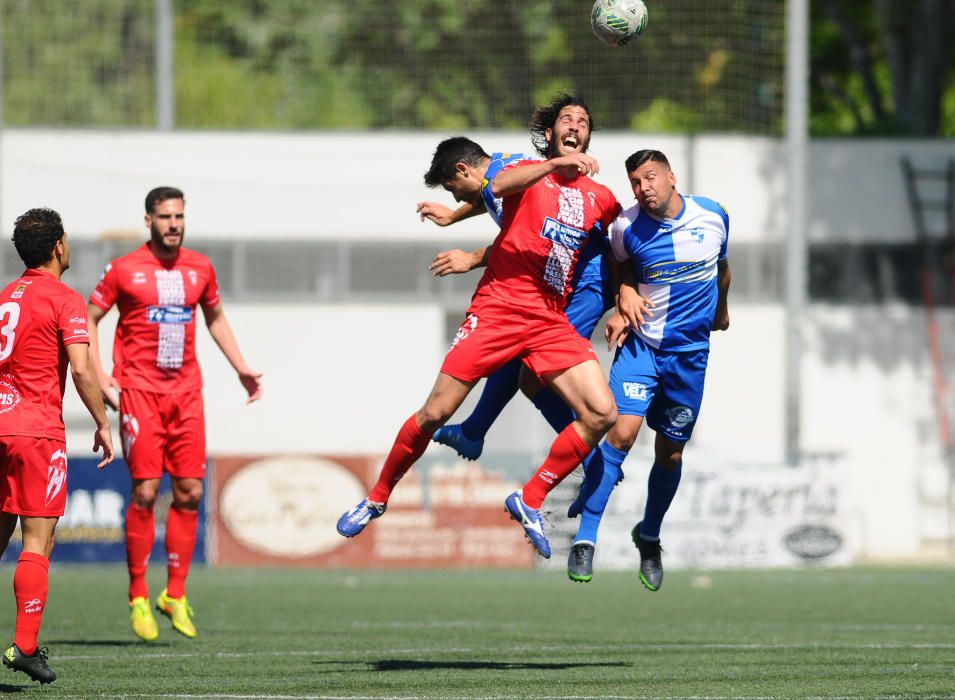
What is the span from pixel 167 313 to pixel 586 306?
3020mm

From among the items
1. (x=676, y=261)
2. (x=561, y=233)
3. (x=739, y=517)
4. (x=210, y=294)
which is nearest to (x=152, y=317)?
(x=210, y=294)

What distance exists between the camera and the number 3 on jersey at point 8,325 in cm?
814

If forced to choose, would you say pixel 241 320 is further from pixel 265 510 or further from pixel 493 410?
pixel 493 410

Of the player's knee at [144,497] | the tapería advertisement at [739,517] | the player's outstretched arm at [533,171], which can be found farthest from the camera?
the tapería advertisement at [739,517]

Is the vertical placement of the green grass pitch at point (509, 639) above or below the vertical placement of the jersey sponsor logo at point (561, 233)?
below

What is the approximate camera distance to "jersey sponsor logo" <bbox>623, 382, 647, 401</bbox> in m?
9.23

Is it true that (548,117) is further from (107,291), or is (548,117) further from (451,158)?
(107,291)

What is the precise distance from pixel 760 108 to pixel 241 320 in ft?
Answer: 26.4

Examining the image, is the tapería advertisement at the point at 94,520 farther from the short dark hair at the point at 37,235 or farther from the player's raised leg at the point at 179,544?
the short dark hair at the point at 37,235

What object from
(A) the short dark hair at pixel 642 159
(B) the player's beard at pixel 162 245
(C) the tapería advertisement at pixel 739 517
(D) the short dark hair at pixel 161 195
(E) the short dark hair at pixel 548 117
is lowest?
(C) the tapería advertisement at pixel 739 517

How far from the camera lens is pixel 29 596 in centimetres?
809

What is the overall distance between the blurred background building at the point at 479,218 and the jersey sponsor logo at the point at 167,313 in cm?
1173

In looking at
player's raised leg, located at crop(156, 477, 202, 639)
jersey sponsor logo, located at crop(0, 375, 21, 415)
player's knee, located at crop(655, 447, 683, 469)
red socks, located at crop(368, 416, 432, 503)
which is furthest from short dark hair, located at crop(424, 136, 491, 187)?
player's raised leg, located at crop(156, 477, 202, 639)

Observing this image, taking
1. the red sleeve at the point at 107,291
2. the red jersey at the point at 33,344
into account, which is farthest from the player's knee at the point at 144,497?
the red jersey at the point at 33,344
